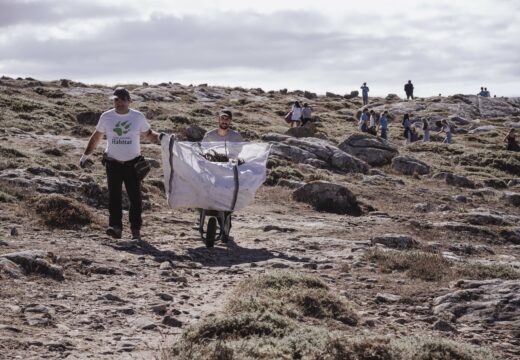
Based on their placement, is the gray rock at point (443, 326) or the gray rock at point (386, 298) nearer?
the gray rock at point (443, 326)

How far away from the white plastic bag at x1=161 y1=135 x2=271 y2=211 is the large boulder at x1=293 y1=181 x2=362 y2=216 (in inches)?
281

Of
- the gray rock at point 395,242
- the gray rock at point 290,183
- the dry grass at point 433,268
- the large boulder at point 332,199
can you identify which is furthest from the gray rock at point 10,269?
the gray rock at point 290,183

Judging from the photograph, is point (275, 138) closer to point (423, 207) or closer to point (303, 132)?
point (303, 132)

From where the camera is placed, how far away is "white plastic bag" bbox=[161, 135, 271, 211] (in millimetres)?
12367

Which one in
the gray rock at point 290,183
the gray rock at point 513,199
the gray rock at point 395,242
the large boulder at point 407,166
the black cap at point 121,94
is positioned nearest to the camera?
the black cap at point 121,94

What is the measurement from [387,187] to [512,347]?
62.7ft

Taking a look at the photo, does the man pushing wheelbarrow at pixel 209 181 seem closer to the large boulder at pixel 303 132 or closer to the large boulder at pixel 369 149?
the large boulder at pixel 369 149

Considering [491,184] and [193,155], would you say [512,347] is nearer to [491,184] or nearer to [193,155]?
[193,155]

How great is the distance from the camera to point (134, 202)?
41.7 feet

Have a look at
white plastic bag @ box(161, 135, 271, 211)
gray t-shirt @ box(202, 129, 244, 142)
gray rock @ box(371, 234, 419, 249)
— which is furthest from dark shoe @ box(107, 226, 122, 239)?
gray rock @ box(371, 234, 419, 249)

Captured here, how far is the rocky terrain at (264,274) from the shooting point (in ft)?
22.0

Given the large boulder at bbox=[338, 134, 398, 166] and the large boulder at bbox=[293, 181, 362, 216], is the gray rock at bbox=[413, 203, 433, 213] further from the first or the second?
the large boulder at bbox=[338, 134, 398, 166]

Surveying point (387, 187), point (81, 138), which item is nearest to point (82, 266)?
point (387, 187)

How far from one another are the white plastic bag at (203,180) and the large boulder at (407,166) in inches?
787
